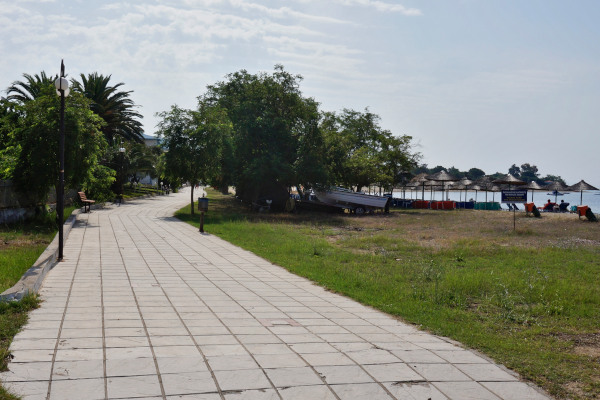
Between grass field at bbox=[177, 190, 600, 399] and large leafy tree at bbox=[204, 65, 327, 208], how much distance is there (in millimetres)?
12731

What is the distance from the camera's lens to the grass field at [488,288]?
213 inches

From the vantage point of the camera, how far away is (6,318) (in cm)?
582

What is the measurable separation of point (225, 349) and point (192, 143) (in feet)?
78.8

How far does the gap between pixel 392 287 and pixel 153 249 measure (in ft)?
23.3

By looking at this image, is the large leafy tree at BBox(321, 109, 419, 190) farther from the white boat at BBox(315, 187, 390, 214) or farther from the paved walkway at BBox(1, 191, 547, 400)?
the paved walkway at BBox(1, 191, 547, 400)

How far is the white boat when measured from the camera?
37.4 m

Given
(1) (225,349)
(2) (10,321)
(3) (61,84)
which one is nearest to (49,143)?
(3) (61,84)

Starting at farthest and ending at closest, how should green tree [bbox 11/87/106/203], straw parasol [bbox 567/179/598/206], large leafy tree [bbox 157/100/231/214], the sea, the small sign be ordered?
1. the sea
2. straw parasol [bbox 567/179/598/206]
3. large leafy tree [bbox 157/100/231/214]
4. the small sign
5. green tree [bbox 11/87/106/203]

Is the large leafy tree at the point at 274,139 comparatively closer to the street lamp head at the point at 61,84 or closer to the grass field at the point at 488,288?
the grass field at the point at 488,288

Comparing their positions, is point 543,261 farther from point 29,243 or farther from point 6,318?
point 29,243

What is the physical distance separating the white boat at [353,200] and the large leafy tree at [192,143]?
425 inches

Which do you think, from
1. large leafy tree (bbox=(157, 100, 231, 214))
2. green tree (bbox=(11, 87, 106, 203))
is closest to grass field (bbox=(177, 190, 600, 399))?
green tree (bbox=(11, 87, 106, 203))

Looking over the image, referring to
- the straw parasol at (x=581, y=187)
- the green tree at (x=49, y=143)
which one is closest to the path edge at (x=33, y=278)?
the green tree at (x=49, y=143)

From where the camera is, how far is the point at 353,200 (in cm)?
3747
